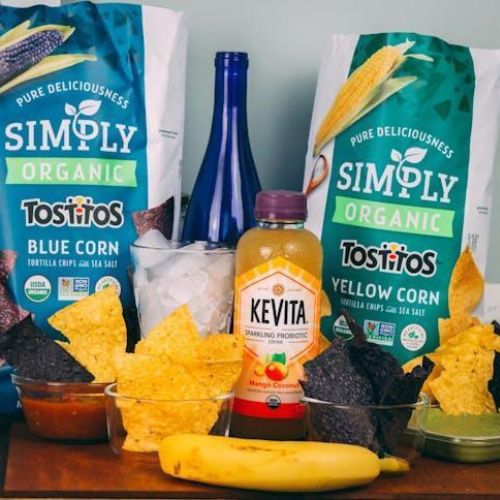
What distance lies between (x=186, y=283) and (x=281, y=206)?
148 mm

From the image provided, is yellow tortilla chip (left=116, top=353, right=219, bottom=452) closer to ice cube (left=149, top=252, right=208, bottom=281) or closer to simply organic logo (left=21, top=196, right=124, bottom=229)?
ice cube (left=149, top=252, right=208, bottom=281)

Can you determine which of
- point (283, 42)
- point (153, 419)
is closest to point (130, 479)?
point (153, 419)

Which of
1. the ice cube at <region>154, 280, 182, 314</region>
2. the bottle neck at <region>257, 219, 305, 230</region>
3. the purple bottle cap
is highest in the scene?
the purple bottle cap

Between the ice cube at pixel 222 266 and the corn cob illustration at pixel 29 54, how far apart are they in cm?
30

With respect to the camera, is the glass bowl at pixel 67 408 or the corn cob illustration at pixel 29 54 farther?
the corn cob illustration at pixel 29 54

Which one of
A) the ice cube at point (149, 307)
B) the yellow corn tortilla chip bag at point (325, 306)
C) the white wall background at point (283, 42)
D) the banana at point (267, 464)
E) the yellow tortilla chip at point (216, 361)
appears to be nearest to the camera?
the banana at point (267, 464)

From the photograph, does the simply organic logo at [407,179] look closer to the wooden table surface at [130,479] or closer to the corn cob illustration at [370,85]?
the corn cob illustration at [370,85]

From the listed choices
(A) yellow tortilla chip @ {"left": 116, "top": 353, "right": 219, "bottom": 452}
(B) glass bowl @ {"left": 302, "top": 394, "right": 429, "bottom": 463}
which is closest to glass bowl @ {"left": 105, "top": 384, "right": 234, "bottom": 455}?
(A) yellow tortilla chip @ {"left": 116, "top": 353, "right": 219, "bottom": 452}

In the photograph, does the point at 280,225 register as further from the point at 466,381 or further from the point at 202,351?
the point at 466,381

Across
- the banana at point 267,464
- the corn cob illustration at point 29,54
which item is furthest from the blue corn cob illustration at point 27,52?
the banana at point 267,464

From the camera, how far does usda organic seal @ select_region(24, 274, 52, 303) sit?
1.40 meters

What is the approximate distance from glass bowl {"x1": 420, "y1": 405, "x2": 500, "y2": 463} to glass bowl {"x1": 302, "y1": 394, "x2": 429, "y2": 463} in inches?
0.9

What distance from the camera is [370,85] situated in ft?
4.65

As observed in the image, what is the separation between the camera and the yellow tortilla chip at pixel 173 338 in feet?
4.06
